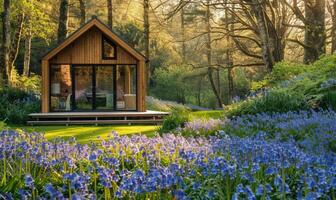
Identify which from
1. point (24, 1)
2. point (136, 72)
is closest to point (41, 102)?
point (136, 72)

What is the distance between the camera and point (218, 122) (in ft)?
33.6

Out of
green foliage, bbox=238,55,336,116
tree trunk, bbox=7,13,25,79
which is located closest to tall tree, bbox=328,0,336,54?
green foliage, bbox=238,55,336,116

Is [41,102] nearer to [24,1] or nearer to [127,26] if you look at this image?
[24,1]

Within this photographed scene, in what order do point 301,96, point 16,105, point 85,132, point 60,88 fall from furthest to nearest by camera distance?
point 60,88 → point 16,105 → point 85,132 → point 301,96

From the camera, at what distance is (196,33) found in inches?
1185

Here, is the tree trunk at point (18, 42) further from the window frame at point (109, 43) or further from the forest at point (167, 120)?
the window frame at point (109, 43)

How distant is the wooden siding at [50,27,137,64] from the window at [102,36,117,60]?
13 cm

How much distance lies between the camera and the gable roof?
17.5 meters

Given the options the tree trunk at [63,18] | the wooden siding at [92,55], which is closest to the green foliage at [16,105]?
the wooden siding at [92,55]

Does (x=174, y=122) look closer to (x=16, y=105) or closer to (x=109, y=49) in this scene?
(x=109, y=49)

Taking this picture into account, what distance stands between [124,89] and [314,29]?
26.4 feet

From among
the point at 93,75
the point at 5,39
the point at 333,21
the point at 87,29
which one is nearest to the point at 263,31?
the point at 333,21

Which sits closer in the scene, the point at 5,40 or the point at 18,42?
the point at 5,40

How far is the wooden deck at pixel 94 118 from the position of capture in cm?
1631
